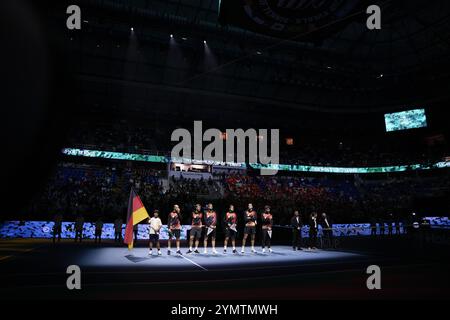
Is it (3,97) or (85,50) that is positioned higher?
(85,50)

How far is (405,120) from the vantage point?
35688 millimetres

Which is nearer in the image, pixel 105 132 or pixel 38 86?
pixel 38 86

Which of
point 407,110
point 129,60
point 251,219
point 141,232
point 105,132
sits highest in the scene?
point 129,60

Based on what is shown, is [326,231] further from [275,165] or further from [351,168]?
[351,168]

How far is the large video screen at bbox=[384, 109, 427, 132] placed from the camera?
34.8 metres

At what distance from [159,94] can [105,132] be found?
6928mm

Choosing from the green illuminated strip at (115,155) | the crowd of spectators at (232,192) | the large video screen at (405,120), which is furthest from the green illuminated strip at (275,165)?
the large video screen at (405,120)

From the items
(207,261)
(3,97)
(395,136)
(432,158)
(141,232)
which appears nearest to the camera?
(3,97)

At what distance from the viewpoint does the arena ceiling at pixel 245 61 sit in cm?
2411

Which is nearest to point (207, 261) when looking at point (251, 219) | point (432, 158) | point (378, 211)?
point (251, 219)

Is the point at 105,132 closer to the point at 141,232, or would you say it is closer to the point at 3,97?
the point at 141,232

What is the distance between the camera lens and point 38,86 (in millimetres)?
794

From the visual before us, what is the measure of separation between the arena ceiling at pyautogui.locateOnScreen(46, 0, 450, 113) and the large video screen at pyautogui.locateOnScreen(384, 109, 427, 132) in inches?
49.6
